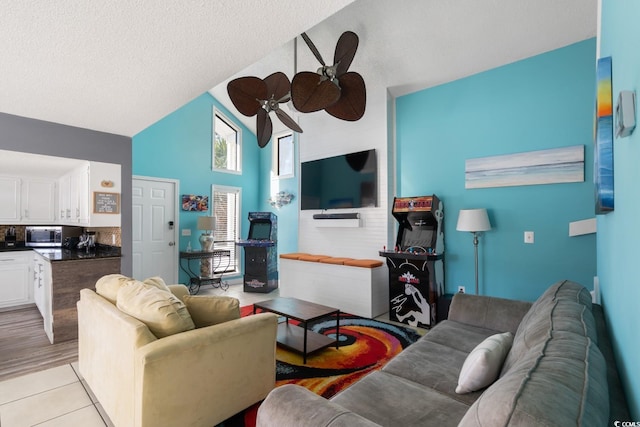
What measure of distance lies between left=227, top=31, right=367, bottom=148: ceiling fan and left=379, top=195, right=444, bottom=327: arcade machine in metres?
1.73

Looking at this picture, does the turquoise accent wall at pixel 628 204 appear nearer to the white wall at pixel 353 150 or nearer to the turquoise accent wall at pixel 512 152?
the turquoise accent wall at pixel 512 152

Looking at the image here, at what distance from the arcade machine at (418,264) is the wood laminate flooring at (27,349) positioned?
→ 3589 mm

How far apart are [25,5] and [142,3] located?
0.63 meters

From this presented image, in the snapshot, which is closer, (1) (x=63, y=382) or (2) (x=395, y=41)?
(1) (x=63, y=382)

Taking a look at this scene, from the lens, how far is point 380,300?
178 inches

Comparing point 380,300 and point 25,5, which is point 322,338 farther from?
point 25,5

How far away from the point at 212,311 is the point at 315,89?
1826 mm

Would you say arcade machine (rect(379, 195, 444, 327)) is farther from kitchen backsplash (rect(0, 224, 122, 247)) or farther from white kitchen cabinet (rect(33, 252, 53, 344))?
white kitchen cabinet (rect(33, 252, 53, 344))

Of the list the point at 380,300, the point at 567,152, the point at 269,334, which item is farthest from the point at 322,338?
the point at 567,152

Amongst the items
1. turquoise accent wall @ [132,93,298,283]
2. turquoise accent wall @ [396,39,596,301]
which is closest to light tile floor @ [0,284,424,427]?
turquoise accent wall @ [132,93,298,283]

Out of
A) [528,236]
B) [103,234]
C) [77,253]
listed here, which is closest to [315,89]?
[528,236]

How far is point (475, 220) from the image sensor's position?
12.0 ft

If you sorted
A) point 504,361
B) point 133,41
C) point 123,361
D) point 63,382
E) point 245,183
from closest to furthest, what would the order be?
point 504,361
point 123,361
point 133,41
point 63,382
point 245,183

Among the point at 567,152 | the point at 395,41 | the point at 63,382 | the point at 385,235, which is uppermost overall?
the point at 395,41
